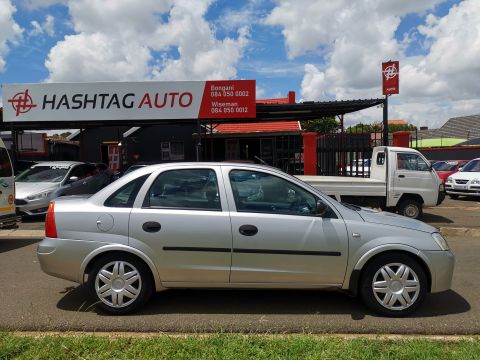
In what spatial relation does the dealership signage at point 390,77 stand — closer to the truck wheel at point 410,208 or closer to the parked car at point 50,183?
the truck wheel at point 410,208

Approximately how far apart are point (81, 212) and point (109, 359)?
167cm

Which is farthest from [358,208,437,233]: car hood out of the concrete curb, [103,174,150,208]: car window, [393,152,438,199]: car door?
[393,152,438,199]: car door

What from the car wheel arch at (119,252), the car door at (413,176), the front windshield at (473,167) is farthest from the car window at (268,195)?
the front windshield at (473,167)

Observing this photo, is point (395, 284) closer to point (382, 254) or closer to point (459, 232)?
point (382, 254)

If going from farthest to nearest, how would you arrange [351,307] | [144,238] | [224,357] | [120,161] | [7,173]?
[120,161] < [7,173] < [351,307] < [144,238] < [224,357]

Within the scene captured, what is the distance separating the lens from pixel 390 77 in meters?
14.0

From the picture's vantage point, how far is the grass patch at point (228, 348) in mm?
3748

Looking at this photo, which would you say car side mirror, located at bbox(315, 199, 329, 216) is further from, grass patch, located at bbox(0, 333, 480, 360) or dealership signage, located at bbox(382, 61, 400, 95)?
dealership signage, located at bbox(382, 61, 400, 95)

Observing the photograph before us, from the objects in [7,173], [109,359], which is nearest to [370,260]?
[109,359]

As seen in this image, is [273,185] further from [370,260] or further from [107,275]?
[107,275]

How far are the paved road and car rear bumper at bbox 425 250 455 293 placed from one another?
0.33 metres

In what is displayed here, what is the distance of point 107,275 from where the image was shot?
478 centimetres

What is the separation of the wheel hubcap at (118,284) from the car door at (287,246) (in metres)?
1.01

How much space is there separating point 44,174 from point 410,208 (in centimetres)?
996
